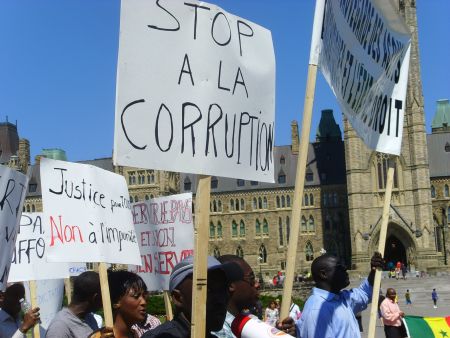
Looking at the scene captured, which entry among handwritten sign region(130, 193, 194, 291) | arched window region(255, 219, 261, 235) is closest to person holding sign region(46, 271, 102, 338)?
handwritten sign region(130, 193, 194, 291)

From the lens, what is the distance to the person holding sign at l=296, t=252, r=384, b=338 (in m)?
4.65

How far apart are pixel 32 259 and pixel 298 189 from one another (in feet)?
11.3

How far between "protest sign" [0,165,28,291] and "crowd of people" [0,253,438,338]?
345 millimetres

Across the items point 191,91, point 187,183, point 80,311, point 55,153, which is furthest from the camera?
point 55,153

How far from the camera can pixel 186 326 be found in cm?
327

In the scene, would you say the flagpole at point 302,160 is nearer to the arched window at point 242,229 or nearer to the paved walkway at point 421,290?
A: the paved walkway at point 421,290

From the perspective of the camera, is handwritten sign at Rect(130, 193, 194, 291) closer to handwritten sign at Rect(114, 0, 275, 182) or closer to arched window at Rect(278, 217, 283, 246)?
handwritten sign at Rect(114, 0, 275, 182)

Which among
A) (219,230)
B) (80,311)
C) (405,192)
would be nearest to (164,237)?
(80,311)

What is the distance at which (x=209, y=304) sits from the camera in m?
3.27

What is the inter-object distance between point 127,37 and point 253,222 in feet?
192

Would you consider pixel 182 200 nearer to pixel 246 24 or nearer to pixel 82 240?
pixel 82 240

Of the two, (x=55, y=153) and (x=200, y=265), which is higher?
(x=55, y=153)

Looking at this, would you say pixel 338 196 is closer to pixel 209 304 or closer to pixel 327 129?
pixel 327 129

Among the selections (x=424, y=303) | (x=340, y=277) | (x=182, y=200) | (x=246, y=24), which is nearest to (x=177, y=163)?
(x=246, y=24)
